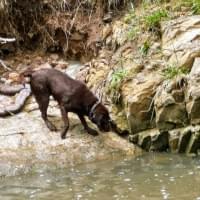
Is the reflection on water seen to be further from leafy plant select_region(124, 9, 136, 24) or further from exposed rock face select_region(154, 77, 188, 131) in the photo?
leafy plant select_region(124, 9, 136, 24)

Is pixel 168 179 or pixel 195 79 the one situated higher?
pixel 195 79

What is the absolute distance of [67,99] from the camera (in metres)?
8.62

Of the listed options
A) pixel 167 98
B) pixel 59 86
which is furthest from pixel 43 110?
pixel 167 98

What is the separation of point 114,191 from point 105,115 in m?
2.30

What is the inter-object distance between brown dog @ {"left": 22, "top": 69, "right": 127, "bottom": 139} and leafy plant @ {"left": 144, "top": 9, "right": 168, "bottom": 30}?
1752 millimetres

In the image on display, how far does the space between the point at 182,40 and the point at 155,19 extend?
0.95 m

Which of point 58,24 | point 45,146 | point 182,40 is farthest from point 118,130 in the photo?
point 58,24

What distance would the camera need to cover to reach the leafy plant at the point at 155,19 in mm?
9680

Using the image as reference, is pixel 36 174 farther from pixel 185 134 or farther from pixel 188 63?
pixel 188 63

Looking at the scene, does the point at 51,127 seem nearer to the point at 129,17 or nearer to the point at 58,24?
the point at 129,17

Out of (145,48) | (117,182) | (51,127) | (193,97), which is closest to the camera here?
(117,182)

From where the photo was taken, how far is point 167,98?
8156mm

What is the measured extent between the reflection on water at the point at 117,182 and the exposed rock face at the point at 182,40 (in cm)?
153

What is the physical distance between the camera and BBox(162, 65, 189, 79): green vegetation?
839 cm
